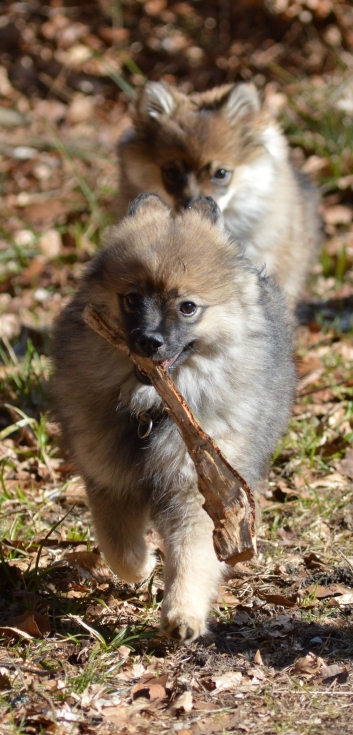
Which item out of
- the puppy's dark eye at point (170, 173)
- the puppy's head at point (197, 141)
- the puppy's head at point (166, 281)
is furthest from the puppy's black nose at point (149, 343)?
the puppy's dark eye at point (170, 173)

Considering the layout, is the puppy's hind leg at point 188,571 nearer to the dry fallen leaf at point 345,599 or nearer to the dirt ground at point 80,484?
the dirt ground at point 80,484

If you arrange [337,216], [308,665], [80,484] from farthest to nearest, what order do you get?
[337,216] < [80,484] < [308,665]

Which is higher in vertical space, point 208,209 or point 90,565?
point 208,209

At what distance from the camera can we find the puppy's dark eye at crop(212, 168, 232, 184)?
5.64 metres

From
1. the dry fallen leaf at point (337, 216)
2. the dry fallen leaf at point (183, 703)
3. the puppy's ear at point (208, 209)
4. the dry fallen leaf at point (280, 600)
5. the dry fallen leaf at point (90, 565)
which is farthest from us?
the dry fallen leaf at point (337, 216)

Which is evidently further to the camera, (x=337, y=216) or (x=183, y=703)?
(x=337, y=216)

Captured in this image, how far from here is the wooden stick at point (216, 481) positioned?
270 cm

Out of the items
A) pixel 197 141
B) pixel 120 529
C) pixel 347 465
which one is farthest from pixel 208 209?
pixel 197 141

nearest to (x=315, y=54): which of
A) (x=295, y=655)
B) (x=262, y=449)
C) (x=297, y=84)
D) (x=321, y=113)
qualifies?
(x=297, y=84)

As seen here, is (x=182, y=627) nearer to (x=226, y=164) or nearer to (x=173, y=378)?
(x=173, y=378)

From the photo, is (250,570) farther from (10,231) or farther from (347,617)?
(10,231)

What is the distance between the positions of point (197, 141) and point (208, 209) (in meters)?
2.49

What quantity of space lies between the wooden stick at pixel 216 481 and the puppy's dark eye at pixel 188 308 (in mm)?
197

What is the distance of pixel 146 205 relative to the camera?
3.20 meters
